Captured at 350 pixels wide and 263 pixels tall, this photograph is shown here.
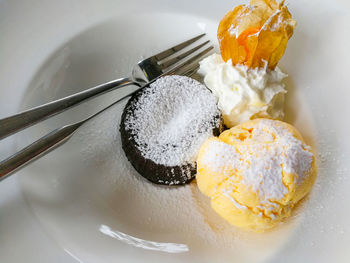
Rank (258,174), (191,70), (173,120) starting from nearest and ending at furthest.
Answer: (258,174)
(173,120)
(191,70)

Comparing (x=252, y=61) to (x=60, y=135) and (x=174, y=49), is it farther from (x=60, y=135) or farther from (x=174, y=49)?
(x=60, y=135)

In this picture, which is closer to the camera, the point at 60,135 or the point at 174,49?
the point at 60,135

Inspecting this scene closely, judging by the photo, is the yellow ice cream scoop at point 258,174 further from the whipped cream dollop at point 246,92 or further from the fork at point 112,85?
the fork at point 112,85

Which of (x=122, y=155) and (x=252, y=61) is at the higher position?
(x=252, y=61)

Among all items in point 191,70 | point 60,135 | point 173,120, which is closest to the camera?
point 60,135

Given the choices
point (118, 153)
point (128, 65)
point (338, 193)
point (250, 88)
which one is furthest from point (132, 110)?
point (338, 193)

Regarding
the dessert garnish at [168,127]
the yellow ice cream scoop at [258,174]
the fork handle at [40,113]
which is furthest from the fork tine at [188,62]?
the yellow ice cream scoop at [258,174]

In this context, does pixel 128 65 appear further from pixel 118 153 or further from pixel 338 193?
pixel 338 193

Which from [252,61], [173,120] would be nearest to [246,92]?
[252,61]
